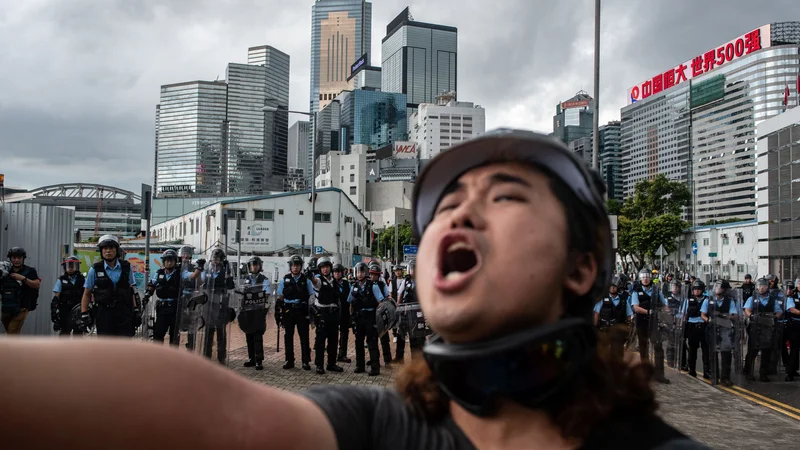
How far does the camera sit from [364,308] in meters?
10.7

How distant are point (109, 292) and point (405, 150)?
12373 cm

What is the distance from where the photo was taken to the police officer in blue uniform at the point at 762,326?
10516mm

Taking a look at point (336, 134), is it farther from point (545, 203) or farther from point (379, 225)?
point (545, 203)

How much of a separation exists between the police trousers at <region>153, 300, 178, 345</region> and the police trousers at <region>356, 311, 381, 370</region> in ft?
10.7

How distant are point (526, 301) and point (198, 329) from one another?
9.54m

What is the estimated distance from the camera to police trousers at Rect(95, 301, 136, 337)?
8445mm

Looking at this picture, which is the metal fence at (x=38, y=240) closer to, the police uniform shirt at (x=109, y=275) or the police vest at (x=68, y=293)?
the police vest at (x=68, y=293)

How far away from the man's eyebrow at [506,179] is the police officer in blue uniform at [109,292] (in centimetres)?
850

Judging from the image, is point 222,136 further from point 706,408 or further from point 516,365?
point 516,365

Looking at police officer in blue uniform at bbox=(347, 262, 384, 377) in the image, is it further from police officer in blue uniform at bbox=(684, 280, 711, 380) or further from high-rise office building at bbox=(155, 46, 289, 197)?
high-rise office building at bbox=(155, 46, 289, 197)

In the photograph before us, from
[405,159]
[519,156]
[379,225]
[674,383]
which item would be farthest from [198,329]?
[405,159]

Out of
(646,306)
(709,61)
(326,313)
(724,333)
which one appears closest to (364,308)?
(326,313)

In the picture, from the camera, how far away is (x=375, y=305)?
10.7 metres

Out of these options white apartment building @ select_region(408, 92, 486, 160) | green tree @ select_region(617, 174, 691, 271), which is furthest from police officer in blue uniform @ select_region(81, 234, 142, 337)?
white apartment building @ select_region(408, 92, 486, 160)
